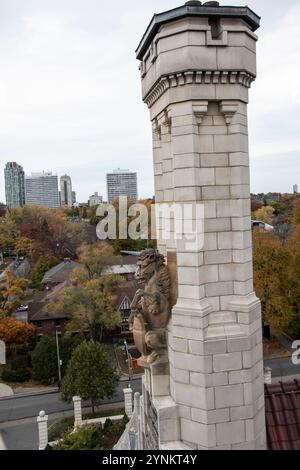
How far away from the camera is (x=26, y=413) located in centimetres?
2802

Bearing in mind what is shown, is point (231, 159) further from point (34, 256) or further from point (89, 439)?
point (34, 256)

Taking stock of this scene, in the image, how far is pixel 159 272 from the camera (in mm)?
6656

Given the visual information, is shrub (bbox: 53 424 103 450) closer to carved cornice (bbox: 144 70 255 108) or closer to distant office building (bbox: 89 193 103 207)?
carved cornice (bbox: 144 70 255 108)

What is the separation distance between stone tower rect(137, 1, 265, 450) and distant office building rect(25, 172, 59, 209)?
589ft

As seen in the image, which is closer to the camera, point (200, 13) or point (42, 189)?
point (200, 13)

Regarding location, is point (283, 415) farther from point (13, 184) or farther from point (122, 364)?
point (13, 184)

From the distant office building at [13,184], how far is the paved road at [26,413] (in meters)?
145

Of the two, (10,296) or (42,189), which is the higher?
(42,189)

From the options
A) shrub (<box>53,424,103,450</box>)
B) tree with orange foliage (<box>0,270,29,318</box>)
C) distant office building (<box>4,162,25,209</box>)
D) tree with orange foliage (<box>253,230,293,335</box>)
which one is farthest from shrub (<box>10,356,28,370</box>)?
distant office building (<box>4,162,25,209</box>)

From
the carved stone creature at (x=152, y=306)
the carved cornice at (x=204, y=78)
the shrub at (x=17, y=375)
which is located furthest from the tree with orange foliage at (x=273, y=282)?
the carved cornice at (x=204, y=78)

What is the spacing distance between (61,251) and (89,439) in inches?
2049

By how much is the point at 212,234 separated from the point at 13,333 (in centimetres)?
3344

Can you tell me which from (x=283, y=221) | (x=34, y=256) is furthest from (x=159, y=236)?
(x=283, y=221)

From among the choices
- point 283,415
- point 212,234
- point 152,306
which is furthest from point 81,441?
point 212,234
